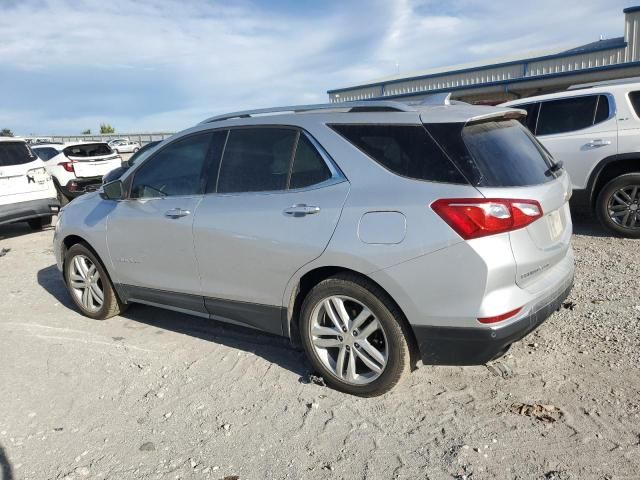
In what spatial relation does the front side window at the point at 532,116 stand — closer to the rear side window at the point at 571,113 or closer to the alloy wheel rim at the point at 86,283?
the rear side window at the point at 571,113

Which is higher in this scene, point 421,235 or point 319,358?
point 421,235

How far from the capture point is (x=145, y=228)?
425 cm

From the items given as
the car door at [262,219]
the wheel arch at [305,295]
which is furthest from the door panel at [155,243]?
the wheel arch at [305,295]

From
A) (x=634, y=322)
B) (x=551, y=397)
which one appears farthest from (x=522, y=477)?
(x=634, y=322)

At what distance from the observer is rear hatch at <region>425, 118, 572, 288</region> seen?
2.87 meters

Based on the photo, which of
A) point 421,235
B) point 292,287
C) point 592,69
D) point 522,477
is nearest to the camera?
point 522,477

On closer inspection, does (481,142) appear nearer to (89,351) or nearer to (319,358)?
(319,358)

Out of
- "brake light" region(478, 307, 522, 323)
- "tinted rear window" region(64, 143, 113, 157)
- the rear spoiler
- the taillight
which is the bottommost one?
"brake light" region(478, 307, 522, 323)

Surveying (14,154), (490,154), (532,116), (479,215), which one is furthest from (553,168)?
(14,154)

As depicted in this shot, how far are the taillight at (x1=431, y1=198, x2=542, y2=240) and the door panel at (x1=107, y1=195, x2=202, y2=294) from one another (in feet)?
6.29

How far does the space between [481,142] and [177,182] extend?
2315 mm

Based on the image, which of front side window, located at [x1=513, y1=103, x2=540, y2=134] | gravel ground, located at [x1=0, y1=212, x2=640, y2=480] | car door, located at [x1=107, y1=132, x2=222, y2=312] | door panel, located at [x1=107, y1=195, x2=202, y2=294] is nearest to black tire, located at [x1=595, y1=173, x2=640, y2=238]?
front side window, located at [x1=513, y1=103, x2=540, y2=134]

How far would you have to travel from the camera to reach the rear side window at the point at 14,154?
897 cm

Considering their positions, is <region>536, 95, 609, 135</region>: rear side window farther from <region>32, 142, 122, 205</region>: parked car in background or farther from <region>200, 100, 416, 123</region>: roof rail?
<region>32, 142, 122, 205</region>: parked car in background
